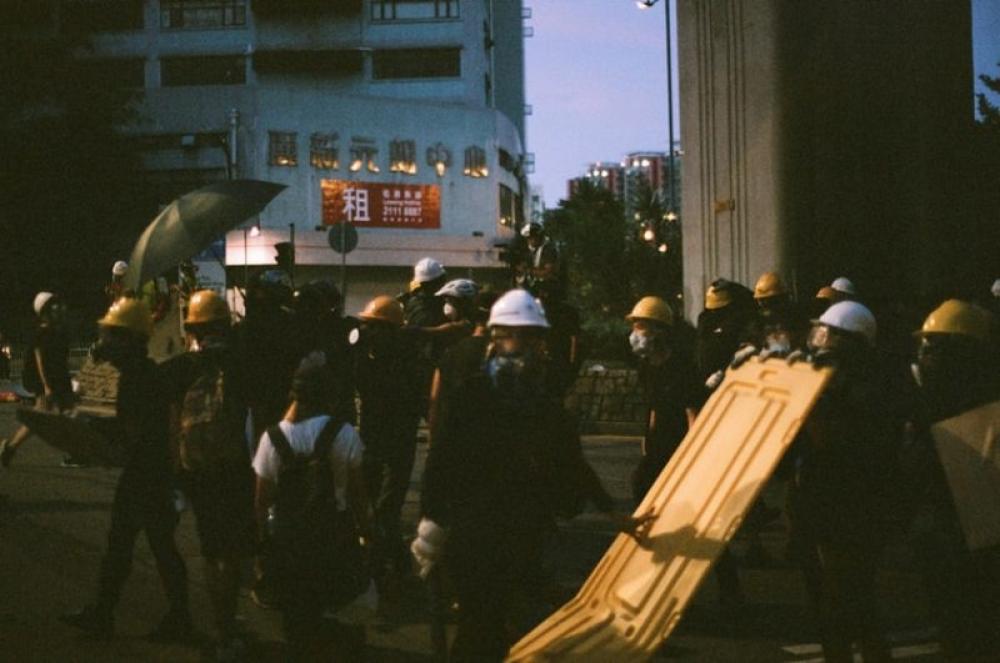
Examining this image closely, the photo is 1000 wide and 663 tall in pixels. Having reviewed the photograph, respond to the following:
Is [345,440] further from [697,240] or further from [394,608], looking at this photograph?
[697,240]

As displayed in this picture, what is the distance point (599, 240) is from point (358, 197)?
1034 inches

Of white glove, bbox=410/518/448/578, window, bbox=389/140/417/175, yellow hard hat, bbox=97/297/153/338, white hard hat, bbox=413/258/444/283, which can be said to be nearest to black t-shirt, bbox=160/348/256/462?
yellow hard hat, bbox=97/297/153/338

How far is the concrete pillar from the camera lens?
1443cm

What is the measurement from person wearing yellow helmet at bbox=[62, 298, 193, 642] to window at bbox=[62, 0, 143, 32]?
60.0 meters

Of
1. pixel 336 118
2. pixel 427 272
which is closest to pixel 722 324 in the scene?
pixel 427 272

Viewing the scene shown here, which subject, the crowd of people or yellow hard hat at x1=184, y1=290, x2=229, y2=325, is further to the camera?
yellow hard hat at x1=184, y1=290, x2=229, y2=325

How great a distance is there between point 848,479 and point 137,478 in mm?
3487

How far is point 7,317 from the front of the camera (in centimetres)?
4994

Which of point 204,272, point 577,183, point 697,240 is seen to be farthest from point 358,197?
point 697,240

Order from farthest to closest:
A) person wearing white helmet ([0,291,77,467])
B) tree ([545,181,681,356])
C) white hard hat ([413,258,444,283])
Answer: tree ([545,181,681,356]) → person wearing white helmet ([0,291,77,467]) → white hard hat ([413,258,444,283])

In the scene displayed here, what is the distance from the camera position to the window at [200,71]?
2472 inches

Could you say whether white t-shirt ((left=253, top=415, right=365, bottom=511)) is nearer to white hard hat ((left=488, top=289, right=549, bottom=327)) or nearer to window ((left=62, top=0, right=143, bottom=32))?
white hard hat ((left=488, top=289, right=549, bottom=327))

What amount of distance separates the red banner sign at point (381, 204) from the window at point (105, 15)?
1325 cm

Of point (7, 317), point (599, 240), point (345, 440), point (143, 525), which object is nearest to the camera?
point (345, 440)
